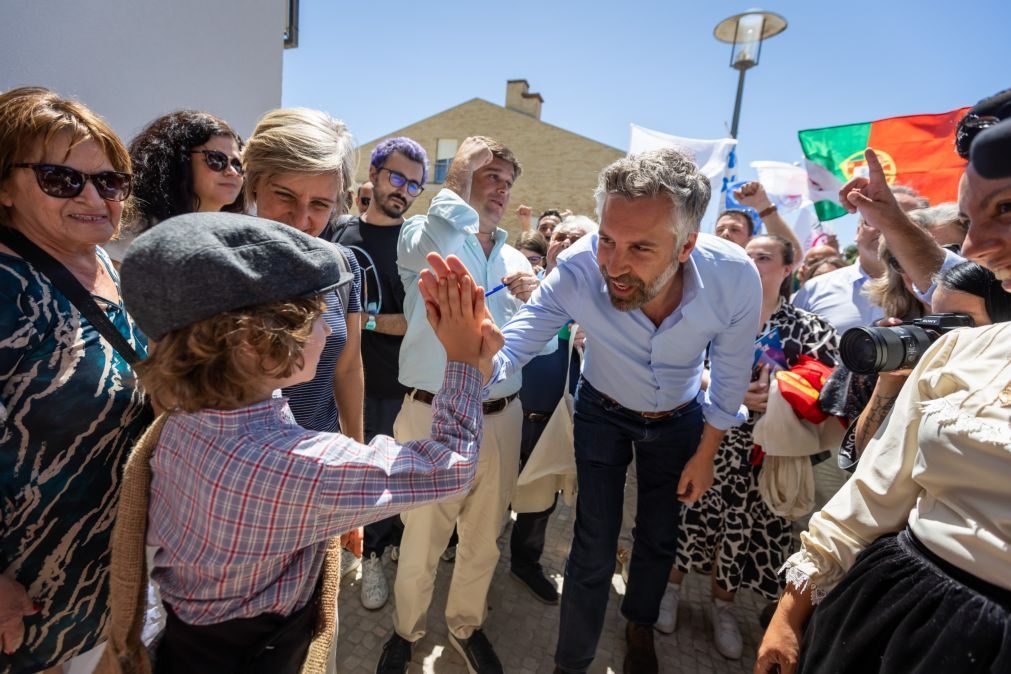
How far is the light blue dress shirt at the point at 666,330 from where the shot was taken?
1913mm

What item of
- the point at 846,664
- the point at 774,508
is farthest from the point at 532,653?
the point at 846,664

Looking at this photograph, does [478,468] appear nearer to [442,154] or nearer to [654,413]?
[654,413]

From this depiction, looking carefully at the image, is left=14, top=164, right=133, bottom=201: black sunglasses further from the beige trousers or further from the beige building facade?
the beige building facade

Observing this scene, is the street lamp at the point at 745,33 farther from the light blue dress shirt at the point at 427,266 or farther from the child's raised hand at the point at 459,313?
the child's raised hand at the point at 459,313

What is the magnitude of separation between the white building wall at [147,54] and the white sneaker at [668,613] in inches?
172

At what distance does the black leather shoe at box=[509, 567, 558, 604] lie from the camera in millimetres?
2639

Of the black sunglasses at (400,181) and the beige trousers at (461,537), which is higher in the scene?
the black sunglasses at (400,181)

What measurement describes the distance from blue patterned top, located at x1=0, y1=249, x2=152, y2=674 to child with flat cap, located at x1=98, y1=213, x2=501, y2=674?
0.88ft

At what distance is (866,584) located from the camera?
109cm

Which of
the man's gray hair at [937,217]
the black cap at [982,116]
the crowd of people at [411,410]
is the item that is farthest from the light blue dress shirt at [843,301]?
the black cap at [982,116]

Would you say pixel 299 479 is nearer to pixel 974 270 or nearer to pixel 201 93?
pixel 974 270

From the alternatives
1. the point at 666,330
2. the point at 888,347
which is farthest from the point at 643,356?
the point at 888,347

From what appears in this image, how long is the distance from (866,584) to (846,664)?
18 cm

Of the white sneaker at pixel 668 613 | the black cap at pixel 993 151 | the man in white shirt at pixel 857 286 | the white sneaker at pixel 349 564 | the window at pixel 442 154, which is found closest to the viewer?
the black cap at pixel 993 151
